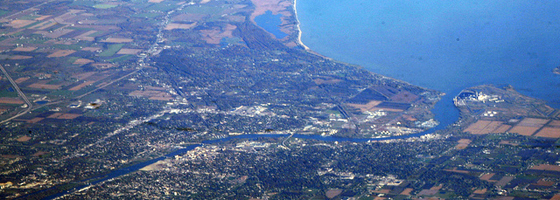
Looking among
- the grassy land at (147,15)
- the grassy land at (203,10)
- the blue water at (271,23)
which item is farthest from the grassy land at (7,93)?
the grassy land at (203,10)

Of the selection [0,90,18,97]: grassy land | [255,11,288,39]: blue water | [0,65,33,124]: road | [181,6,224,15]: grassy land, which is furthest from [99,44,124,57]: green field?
[255,11,288,39]: blue water

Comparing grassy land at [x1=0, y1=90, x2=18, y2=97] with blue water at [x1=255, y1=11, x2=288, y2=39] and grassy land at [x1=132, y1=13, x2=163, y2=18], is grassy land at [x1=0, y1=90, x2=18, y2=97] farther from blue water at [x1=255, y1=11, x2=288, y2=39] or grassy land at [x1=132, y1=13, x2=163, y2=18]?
blue water at [x1=255, y1=11, x2=288, y2=39]

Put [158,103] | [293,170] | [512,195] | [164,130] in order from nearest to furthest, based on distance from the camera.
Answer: [512,195] < [293,170] < [164,130] < [158,103]

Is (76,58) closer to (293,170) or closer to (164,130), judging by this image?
(164,130)

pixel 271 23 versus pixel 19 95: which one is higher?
pixel 271 23

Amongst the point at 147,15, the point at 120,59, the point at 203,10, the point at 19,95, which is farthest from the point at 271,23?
the point at 19,95

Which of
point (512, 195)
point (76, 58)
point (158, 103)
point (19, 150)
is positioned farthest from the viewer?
point (76, 58)

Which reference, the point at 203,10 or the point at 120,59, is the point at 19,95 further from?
the point at 203,10

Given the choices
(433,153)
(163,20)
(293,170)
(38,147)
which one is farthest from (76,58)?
(433,153)

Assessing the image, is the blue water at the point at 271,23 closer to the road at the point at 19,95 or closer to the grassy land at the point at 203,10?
the grassy land at the point at 203,10

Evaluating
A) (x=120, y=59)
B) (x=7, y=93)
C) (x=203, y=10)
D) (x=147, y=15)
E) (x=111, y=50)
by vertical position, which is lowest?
(x=7, y=93)
